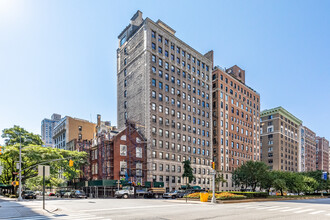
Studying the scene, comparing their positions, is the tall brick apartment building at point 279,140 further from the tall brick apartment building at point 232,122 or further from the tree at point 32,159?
the tree at point 32,159

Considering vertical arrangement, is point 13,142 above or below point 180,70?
below

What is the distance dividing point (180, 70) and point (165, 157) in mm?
23685

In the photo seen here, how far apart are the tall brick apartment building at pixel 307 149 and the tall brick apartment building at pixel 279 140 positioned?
17.4 meters

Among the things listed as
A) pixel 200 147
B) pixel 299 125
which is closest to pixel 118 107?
pixel 200 147

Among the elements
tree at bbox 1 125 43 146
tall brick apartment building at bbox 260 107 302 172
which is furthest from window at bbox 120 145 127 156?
tall brick apartment building at bbox 260 107 302 172

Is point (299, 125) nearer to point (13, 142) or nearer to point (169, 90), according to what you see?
point (169, 90)

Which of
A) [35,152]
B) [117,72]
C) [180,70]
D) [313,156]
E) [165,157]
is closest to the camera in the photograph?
[35,152]

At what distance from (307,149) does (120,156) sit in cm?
13420

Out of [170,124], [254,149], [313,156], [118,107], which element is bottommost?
[313,156]

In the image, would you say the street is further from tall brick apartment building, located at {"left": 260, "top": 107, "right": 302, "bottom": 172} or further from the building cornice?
the building cornice

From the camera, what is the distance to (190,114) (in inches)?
2805

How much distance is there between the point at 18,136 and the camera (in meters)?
51.5

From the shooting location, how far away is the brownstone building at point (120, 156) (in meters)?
55.5

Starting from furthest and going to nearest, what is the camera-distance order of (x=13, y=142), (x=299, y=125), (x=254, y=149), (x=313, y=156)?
(x=313, y=156)
(x=299, y=125)
(x=254, y=149)
(x=13, y=142)
